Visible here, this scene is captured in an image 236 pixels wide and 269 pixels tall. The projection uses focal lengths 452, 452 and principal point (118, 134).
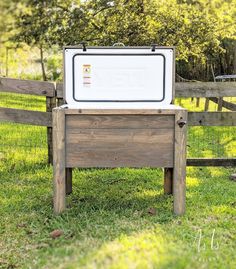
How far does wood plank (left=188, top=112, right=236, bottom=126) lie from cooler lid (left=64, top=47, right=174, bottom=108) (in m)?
1.00

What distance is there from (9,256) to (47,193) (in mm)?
1419

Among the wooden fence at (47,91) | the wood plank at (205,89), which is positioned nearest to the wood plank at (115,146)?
the wooden fence at (47,91)

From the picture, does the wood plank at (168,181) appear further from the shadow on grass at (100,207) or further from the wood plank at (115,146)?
the wood plank at (115,146)

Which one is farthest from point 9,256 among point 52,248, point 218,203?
point 218,203

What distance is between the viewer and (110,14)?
7.83 metres

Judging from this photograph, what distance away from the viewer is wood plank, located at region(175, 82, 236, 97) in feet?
16.7

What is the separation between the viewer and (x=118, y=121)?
11.4 ft

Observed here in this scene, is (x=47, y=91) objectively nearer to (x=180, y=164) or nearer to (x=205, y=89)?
(x=205, y=89)

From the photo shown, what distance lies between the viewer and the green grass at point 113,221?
104 inches

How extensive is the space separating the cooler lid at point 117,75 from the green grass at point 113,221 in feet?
3.00

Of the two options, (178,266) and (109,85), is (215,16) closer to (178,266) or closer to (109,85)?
(109,85)

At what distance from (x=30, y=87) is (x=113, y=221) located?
89.7 inches

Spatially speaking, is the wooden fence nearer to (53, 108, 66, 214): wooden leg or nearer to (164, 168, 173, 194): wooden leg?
(164, 168, 173, 194): wooden leg

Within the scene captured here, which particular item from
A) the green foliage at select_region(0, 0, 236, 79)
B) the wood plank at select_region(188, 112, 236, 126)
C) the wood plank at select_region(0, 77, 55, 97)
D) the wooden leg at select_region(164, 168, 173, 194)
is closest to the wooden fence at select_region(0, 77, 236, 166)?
the wood plank at select_region(0, 77, 55, 97)
